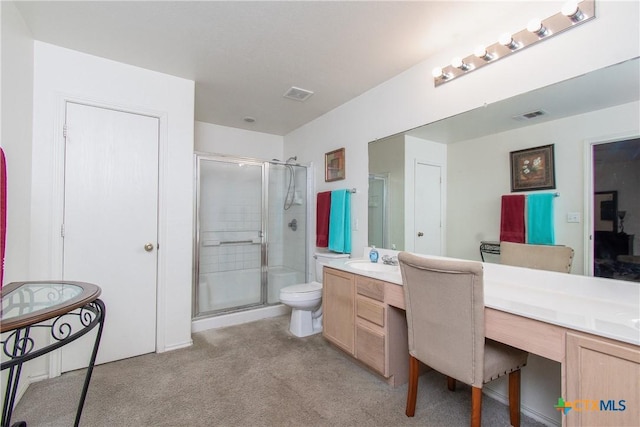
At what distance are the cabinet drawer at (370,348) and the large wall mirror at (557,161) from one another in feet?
2.41

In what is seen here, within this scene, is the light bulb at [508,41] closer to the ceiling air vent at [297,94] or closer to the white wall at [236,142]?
the ceiling air vent at [297,94]

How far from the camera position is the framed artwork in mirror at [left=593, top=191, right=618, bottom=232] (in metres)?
1.34

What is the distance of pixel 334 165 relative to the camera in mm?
3156

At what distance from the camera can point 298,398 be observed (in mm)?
1769

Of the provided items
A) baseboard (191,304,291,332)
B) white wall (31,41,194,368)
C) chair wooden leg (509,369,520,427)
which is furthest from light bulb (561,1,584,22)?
baseboard (191,304,291,332)

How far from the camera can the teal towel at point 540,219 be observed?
1.54m

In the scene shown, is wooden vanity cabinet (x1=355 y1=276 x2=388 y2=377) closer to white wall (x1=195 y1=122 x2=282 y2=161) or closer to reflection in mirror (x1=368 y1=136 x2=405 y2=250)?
reflection in mirror (x1=368 y1=136 x2=405 y2=250)

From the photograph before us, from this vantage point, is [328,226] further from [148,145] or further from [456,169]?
[148,145]

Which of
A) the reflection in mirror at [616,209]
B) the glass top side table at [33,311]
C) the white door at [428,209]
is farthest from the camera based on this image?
the white door at [428,209]

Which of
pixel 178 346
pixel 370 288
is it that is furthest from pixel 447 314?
pixel 178 346

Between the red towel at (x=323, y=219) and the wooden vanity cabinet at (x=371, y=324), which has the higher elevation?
the red towel at (x=323, y=219)

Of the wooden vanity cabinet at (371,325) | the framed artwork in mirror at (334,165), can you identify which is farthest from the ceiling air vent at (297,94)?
the wooden vanity cabinet at (371,325)

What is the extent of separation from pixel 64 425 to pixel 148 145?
1.90 meters

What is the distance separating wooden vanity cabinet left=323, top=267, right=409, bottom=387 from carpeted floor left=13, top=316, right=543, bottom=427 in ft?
0.45
